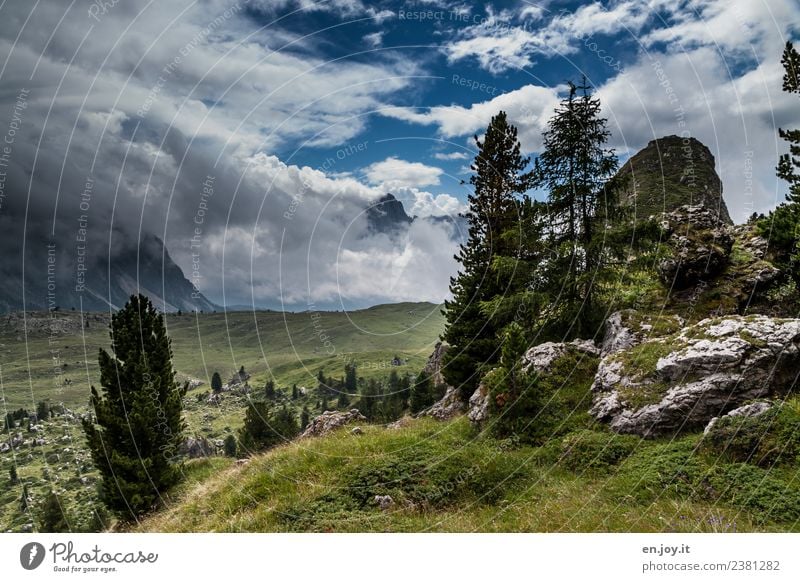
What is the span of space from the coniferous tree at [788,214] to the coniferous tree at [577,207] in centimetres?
586

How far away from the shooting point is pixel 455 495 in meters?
11.3

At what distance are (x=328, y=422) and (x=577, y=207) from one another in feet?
52.5

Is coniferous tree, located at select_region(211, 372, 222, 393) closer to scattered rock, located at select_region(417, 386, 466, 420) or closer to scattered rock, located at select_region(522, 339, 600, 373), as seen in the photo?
scattered rock, located at select_region(417, 386, 466, 420)

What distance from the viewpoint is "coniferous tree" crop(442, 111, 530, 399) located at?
23.3 m

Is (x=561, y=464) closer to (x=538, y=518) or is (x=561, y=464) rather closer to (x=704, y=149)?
(x=538, y=518)

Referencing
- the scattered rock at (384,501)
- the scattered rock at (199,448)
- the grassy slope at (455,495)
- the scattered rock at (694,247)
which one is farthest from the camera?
the scattered rock at (199,448)

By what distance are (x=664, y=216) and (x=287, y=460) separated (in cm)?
1980

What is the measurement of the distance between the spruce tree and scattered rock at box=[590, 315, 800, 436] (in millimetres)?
19719

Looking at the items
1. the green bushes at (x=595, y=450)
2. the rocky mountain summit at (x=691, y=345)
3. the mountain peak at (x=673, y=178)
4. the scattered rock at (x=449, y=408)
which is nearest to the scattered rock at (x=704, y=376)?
the rocky mountain summit at (x=691, y=345)

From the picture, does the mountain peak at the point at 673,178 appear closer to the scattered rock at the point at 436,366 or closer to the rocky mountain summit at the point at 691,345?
the rocky mountain summit at the point at 691,345

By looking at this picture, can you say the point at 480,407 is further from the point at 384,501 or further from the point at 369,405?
the point at 369,405

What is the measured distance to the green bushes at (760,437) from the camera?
9.76 m

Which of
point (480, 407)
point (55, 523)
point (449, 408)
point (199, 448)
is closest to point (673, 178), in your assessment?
point (449, 408)

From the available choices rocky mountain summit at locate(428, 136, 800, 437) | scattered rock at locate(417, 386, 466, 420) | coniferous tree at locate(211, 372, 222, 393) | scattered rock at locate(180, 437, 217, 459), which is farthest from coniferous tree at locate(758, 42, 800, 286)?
coniferous tree at locate(211, 372, 222, 393)
